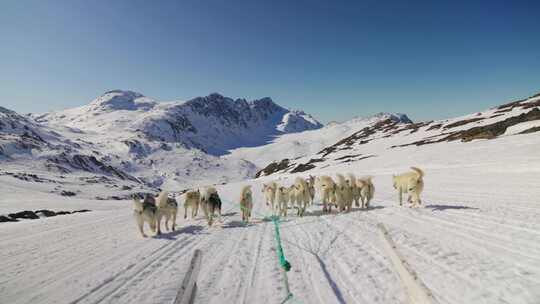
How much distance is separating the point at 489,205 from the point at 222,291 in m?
10.8

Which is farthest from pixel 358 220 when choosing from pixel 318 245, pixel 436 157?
pixel 436 157

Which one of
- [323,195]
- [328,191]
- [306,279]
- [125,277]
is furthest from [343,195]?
[125,277]

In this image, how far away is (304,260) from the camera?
740 cm

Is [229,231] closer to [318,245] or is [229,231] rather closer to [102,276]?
[318,245]

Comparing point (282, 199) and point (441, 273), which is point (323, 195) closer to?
point (282, 199)

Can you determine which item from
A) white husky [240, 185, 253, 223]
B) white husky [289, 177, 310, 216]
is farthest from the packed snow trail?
white husky [289, 177, 310, 216]

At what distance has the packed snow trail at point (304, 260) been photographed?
5566 mm

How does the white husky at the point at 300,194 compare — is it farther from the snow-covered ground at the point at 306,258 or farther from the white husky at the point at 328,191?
the snow-covered ground at the point at 306,258

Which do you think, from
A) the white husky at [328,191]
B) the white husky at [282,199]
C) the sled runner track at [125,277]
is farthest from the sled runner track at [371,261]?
the sled runner track at [125,277]

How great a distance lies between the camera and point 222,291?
5.87 m

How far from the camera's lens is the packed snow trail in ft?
18.3

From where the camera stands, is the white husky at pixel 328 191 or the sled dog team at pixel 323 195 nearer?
the sled dog team at pixel 323 195

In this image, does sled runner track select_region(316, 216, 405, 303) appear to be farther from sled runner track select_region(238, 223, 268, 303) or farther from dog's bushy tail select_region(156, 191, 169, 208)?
dog's bushy tail select_region(156, 191, 169, 208)

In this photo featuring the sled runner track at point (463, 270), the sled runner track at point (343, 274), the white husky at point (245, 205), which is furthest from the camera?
the white husky at point (245, 205)
